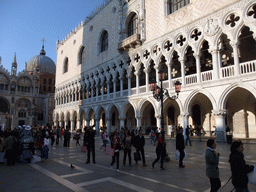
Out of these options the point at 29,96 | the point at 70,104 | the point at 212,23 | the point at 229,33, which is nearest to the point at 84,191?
the point at 229,33

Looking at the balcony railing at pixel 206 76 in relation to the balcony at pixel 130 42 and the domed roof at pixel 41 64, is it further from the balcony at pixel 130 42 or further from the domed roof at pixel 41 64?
the domed roof at pixel 41 64

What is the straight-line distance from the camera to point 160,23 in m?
19.0

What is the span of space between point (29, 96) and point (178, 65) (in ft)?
138

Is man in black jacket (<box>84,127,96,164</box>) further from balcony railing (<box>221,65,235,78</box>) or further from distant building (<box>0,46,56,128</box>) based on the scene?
distant building (<box>0,46,56,128</box>)

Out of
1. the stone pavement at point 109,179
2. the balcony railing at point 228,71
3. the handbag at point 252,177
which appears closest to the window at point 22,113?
the stone pavement at point 109,179

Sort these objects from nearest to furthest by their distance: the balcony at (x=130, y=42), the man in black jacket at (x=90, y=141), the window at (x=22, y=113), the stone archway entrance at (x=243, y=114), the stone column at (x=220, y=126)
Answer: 1. the man in black jacket at (x=90, y=141)
2. the stone column at (x=220, y=126)
3. the stone archway entrance at (x=243, y=114)
4. the balcony at (x=130, y=42)
5. the window at (x=22, y=113)

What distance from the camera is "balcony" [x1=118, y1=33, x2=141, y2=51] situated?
2058 cm

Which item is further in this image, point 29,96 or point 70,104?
point 29,96

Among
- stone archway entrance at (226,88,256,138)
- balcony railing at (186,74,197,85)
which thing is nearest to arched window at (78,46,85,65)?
balcony railing at (186,74,197,85)

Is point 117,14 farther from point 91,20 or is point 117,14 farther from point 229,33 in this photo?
point 229,33

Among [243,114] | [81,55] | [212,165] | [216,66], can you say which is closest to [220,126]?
[243,114]

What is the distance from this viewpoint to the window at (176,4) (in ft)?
58.4

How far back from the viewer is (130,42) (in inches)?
832

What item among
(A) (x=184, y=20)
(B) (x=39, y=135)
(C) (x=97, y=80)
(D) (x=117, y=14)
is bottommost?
(B) (x=39, y=135)
